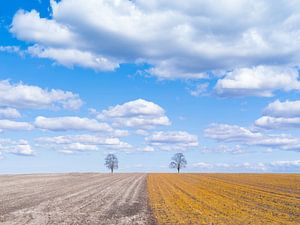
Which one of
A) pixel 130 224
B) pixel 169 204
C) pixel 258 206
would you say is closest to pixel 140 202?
pixel 169 204

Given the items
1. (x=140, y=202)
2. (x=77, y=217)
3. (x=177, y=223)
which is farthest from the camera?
(x=140, y=202)

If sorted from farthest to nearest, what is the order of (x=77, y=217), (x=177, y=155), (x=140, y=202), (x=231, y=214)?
(x=177, y=155)
(x=140, y=202)
(x=231, y=214)
(x=77, y=217)

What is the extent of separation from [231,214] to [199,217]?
264cm

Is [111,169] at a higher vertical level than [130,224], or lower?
higher

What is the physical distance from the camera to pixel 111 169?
172 metres

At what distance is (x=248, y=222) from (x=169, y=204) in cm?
906

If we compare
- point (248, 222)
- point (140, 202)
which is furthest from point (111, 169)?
point (248, 222)

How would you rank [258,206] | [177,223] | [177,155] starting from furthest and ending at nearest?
[177,155] < [258,206] < [177,223]

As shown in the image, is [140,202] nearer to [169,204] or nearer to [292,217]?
Answer: [169,204]

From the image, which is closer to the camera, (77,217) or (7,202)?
(77,217)

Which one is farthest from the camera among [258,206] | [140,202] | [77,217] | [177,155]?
[177,155]

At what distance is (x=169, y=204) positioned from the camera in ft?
101

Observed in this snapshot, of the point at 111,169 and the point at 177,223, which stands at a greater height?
the point at 111,169

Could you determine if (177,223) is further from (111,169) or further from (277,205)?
(111,169)
